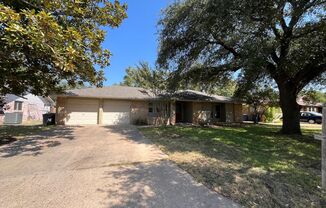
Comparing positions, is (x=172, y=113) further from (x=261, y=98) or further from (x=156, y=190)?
(x=156, y=190)

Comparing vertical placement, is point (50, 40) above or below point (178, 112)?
above

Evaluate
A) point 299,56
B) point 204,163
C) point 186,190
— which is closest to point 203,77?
point 299,56

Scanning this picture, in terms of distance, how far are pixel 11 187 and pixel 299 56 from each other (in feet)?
41.3

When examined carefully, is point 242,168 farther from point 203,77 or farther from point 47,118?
point 47,118

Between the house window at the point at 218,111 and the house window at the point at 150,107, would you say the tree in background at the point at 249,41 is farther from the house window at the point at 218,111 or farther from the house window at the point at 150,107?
the house window at the point at 218,111

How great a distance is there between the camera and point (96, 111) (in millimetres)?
17812

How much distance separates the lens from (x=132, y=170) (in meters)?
5.83

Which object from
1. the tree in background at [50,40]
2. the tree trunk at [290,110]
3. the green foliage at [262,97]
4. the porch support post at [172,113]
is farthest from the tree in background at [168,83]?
the tree in background at [50,40]

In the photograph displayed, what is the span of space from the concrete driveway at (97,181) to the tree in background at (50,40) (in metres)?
2.95

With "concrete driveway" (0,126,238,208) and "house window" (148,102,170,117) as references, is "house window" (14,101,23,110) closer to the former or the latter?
"house window" (148,102,170,117)

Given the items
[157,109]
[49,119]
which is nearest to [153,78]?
[157,109]

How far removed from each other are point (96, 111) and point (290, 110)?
14.1 metres

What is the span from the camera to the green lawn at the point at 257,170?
4.37 metres

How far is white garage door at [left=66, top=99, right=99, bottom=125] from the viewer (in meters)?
17.1
